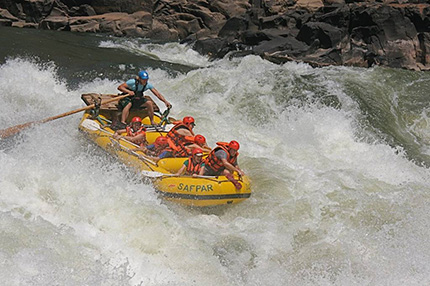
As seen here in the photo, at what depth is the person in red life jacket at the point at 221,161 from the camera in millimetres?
6801

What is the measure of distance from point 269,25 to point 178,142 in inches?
567

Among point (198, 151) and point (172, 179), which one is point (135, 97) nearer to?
point (198, 151)

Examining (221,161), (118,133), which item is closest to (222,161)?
(221,161)

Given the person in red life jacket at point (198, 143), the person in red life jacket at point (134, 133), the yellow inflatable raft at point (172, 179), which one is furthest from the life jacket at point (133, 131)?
the person in red life jacket at point (198, 143)

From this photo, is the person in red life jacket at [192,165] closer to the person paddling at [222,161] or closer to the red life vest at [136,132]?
the person paddling at [222,161]

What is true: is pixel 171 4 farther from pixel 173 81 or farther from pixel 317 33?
pixel 173 81

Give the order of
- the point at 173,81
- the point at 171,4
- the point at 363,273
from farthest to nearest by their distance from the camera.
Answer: the point at 171,4 → the point at 173,81 → the point at 363,273

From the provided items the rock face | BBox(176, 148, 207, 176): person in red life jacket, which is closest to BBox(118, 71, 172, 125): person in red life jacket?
BBox(176, 148, 207, 176): person in red life jacket

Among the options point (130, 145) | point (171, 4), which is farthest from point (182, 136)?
point (171, 4)

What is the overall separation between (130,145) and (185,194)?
1451mm

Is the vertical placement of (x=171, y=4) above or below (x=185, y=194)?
below

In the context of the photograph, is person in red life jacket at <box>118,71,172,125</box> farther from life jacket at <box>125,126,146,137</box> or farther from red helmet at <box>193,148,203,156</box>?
red helmet at <box>193,148,203,156</box>

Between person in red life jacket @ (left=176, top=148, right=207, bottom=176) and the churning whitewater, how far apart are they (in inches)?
22.8

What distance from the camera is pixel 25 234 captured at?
462 centimetres
